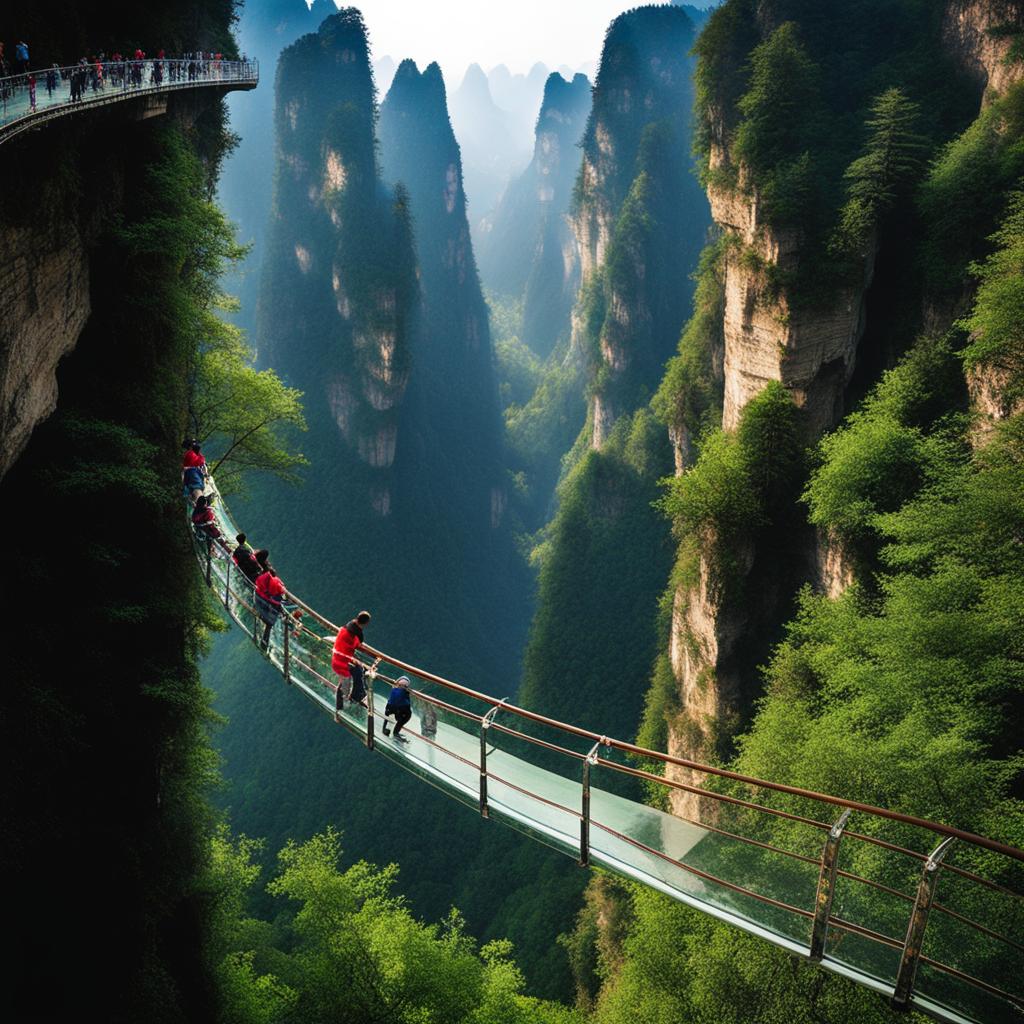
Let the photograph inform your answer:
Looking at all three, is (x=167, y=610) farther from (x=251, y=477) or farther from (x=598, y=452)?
(x=251, y=477)

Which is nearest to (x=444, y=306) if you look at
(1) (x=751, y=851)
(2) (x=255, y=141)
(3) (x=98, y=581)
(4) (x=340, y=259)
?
(4) (x=340, y=259)

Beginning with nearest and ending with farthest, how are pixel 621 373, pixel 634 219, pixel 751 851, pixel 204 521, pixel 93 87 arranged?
1. pixel 751 851
2. pixel 93 87
3. pixel 204 521
4. pixel 621 373
5. pixel 634 219

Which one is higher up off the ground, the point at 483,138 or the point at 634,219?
the point at 483,138

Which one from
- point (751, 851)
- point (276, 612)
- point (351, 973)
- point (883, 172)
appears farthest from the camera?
point (883, 172)

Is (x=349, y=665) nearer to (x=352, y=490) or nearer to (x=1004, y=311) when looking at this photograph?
(x=1004, y=311)

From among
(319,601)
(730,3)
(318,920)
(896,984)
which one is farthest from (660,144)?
(896,984)

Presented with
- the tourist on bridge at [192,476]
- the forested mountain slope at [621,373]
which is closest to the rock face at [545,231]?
the forested mountain slope at [621,373]

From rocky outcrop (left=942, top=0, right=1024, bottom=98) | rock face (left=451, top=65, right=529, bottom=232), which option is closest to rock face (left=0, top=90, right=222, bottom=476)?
rocky outcrop (left=942, top=0, right=1024, bottom=98)
